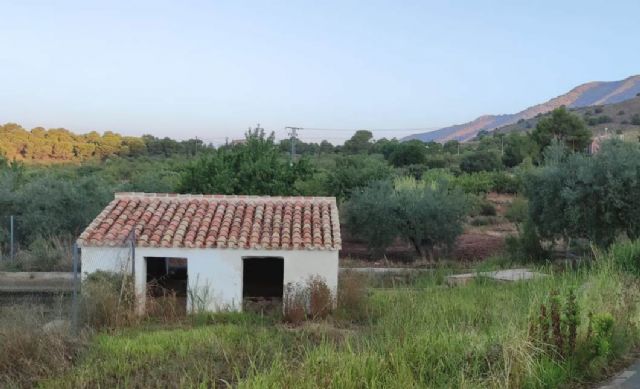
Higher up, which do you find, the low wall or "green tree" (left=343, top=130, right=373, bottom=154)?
"green tree" (left=343, top=130, right=373, bottom=154)

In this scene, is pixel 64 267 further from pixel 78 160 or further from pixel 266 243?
pixel 78 160

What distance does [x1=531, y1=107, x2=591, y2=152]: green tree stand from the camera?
52.6m

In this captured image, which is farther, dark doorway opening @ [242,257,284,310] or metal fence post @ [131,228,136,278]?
dark doorway opening @ [242,257,284,310]

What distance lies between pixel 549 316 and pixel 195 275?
845 centimetres

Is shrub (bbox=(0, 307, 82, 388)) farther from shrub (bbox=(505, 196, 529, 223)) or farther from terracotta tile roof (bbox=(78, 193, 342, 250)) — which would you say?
shrub (bbox=(505, 196, 529, 223))

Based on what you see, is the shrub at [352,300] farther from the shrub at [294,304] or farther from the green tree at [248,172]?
the green tree at [248,172]

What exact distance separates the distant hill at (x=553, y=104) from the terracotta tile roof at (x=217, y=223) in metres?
94.9

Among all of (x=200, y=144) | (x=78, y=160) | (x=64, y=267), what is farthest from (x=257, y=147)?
(x=200, y=144)

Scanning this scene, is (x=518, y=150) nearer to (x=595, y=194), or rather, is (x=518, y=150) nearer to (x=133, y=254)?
(x=595, y=194)

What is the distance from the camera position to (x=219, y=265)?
1347 centimetres

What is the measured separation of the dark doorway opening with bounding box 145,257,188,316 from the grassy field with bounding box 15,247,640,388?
183cm

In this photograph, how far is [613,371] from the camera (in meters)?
6.80

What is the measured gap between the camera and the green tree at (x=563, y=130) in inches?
2070

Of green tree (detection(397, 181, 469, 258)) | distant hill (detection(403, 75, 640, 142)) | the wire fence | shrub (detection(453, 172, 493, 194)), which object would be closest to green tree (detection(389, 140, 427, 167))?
shrub (detection(453, 172, 493, 194))
